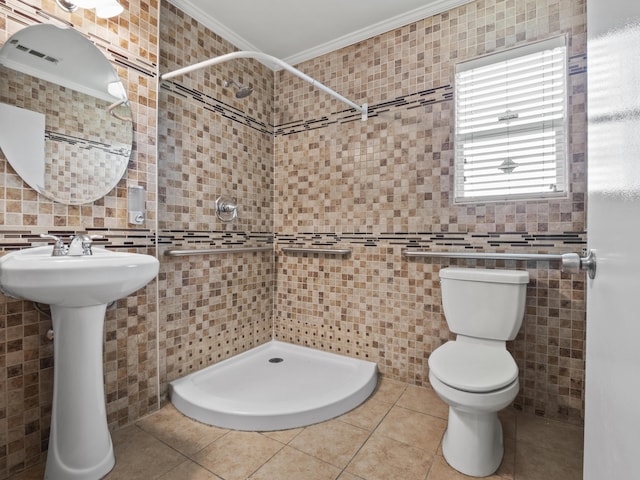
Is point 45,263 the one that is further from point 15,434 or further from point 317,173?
point 317,173

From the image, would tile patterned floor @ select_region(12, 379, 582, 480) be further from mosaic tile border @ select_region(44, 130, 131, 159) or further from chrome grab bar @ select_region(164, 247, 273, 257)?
mosaic tile border @ select_region(44, 130, 131, 159)

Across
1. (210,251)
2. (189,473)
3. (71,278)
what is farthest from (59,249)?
(189,473)

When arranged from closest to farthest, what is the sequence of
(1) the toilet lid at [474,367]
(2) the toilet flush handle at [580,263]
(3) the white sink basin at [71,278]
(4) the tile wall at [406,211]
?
(2) the toilet flush handle at [580,263], (3) the white sink basin at [71,278], (1) the toilet lid at [474,367], (4) the tile wall at [406,211]

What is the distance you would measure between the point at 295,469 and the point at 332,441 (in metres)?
0.25

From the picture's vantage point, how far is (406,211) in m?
2.21

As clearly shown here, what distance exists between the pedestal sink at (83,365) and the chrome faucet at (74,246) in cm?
6

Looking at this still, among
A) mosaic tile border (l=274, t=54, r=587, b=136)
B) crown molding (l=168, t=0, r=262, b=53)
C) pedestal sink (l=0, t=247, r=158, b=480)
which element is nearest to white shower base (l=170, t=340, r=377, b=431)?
pedestal sink (l=0, t=247, r=158, b=480)

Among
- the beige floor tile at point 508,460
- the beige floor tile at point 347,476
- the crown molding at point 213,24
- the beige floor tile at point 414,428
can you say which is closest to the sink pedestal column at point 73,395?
the beige floor tile at point 347,476

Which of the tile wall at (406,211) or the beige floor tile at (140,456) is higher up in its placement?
the tile wall at (406,211)

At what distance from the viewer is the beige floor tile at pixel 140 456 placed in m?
1.40

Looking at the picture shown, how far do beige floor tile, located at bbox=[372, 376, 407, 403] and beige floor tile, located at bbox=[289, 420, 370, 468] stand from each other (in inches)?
14.8

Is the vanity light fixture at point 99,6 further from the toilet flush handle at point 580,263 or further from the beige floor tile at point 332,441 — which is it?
the beige floor tile at point 332,441

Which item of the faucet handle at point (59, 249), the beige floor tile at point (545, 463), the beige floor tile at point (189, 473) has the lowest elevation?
the beige floor tile at point (545, 463)

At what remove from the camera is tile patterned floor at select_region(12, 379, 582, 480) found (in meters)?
1.41
